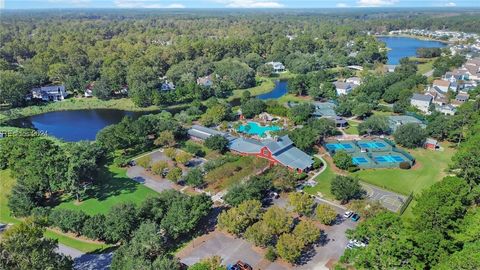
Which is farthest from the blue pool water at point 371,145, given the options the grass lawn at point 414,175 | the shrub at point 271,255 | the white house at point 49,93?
the white house at point 49,93

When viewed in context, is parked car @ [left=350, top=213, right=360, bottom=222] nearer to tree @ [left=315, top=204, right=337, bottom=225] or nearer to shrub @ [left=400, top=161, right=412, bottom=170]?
tree @ [left=315, top=204, right=337, bottom=225]

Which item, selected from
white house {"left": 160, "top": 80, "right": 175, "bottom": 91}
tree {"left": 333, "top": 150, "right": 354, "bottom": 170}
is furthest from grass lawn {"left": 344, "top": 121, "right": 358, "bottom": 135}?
white house {"left": 160, "top": 80, "right": 175, "bottom": 91}

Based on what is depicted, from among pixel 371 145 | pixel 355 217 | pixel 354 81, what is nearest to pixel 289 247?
pixel 355 217

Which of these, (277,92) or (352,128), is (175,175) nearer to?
(352,128)

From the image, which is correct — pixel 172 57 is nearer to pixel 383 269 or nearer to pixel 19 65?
pixel 19 65

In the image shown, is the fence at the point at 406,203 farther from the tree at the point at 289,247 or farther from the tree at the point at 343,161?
the tree at the point at 289,247
